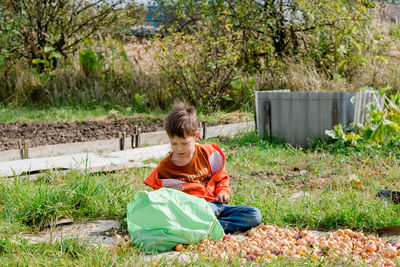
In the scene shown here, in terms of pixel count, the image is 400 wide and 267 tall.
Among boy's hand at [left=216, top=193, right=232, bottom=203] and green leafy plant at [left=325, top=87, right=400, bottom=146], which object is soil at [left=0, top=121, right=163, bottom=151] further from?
boy's hand at [left=216, top=193, right=232, bottom=203]

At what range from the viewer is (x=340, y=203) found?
3.42m

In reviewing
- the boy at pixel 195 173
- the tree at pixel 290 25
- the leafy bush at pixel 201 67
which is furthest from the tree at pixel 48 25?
the boy at pixel 195 173

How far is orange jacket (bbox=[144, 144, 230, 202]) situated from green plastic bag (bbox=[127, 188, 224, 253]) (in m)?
0.36

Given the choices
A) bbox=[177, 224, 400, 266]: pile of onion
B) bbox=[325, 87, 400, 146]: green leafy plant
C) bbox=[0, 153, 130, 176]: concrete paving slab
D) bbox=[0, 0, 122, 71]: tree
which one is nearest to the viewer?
bbox=[177, 224, 400, 266]: pile of onion

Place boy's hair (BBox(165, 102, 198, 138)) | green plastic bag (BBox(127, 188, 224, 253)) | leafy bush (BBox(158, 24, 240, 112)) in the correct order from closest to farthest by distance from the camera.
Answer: green plastic bag (BBox(127, 188, 224, 253)), boy's hair (BBox(165, 102, 198, 138)), leafy bush (BBox(158, 24, 240, 112))

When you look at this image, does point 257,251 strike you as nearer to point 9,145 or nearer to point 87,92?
point 9,145

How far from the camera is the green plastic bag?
2654 millimetres

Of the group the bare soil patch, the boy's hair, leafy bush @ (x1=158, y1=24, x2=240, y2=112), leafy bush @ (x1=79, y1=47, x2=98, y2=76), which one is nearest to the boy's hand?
the boy's hair

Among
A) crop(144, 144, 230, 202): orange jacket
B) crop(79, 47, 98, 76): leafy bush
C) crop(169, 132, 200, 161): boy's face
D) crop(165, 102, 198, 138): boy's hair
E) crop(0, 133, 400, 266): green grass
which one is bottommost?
crop(0, 133, 400, 266): green grass

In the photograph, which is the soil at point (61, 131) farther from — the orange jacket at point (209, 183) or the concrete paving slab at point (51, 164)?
the orange jacket at point (209, 183)

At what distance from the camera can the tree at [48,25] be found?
1038 cm

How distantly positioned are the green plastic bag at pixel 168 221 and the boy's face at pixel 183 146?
1.38 ft

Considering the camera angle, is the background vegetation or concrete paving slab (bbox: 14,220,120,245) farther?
the background vegetation

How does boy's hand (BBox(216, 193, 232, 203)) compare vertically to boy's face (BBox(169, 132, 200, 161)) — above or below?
below
